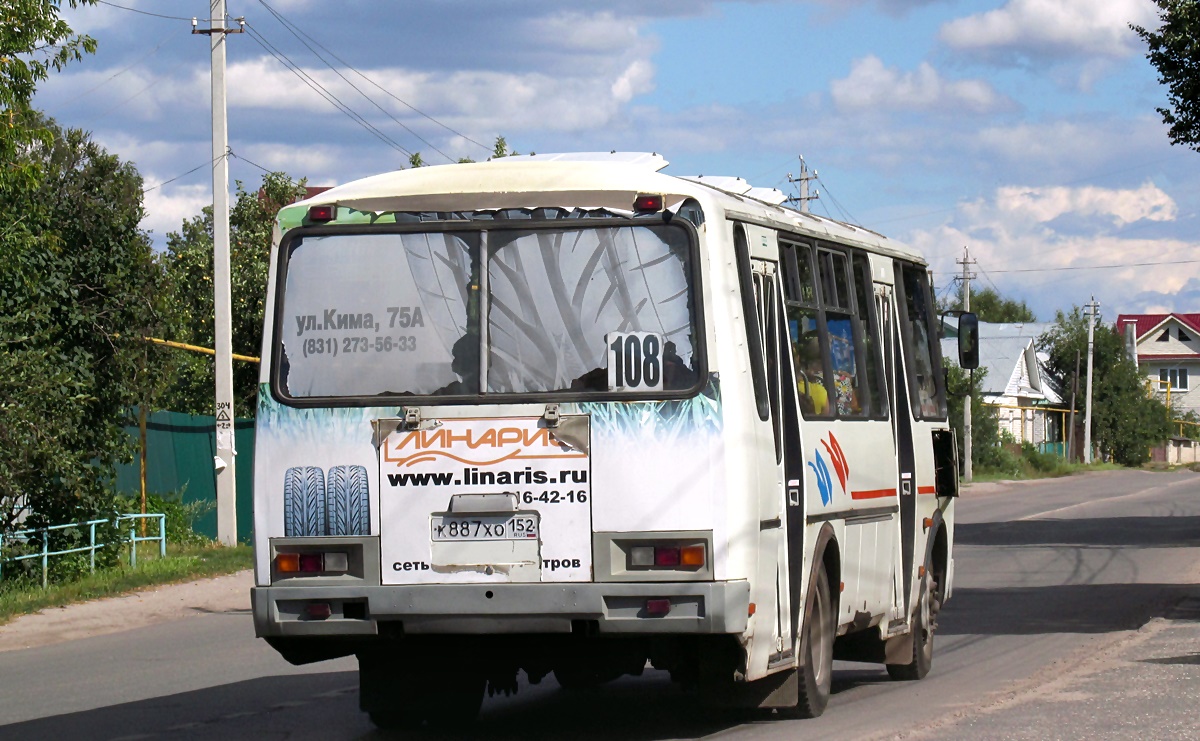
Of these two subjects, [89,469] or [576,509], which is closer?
[576,509]

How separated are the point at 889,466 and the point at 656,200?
343 cm

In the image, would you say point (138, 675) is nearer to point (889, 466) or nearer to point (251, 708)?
point (251, 708)

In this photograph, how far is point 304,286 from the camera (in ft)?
27.6

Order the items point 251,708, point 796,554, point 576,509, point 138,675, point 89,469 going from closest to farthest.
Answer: point 576,509
point 796,554
point 251,708
point 138,675
point 89,469

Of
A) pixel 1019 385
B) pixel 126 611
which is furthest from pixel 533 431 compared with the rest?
pixel 1019 385

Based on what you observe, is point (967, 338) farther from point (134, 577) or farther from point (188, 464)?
point (188, 464)

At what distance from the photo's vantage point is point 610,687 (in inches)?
446

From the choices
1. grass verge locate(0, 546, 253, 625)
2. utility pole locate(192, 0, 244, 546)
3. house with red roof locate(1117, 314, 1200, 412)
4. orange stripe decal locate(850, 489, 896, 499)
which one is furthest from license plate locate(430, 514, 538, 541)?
house with red roof locate(1117, 314, 1200, 412)

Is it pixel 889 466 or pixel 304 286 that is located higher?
pixel 304 286

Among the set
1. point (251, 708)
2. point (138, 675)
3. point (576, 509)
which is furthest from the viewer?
point (138, 675)

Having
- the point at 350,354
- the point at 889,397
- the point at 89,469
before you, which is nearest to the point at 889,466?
the point at 889,397

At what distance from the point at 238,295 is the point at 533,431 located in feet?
87.4

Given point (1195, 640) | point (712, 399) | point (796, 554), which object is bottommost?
point (1195, 640)

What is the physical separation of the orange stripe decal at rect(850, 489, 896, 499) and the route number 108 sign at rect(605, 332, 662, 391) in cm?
243
